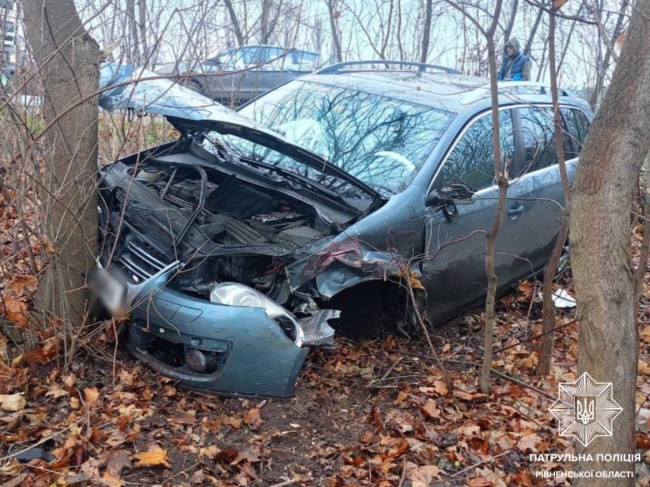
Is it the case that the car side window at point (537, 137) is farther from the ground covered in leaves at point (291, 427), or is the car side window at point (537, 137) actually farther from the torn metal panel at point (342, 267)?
the torn metal panel at point (342, 267)

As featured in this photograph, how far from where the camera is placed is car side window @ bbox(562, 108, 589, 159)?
5.61m

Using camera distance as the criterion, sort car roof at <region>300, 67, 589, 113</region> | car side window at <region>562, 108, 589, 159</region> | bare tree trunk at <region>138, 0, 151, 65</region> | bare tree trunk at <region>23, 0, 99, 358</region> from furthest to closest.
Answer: car side window at <region>562, 108, 589, 159</region> → car roof at <region>300, 67, 589, 113</region> → bare tree trunk at <region>138, 0, 151, 65</region> → bare tree trunk at <region>23, 0, 99, 358</region>

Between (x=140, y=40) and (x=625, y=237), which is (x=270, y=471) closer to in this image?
(x=625, y=237)

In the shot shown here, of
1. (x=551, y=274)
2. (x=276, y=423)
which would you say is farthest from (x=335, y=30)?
(x=276, y=423)

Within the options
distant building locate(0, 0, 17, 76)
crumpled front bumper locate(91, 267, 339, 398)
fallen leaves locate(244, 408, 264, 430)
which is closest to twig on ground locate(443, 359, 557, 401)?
crumpled front bumper locate(91, 267, 339, 398)

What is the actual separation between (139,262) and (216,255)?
0.51m

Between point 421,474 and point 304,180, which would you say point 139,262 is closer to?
point 304,180

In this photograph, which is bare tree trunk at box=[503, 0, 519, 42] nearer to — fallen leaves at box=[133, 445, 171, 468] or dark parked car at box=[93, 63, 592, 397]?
dark parked car at box=[93, 63, 592, 397]

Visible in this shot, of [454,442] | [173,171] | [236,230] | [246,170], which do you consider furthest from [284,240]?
[454,442]

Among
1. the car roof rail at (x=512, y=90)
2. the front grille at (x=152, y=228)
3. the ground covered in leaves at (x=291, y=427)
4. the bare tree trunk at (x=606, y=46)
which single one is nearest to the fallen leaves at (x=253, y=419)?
the ground covered in leaves at (x=291, y=427)

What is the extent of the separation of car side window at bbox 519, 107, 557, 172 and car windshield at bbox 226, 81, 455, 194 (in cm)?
88

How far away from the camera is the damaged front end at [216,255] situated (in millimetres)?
3439

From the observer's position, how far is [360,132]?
464 cm

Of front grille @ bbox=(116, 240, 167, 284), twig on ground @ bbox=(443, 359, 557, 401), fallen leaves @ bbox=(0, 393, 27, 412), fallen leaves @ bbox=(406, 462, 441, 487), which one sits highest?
front grille @ bbox=(116, 240, 167, 284)
